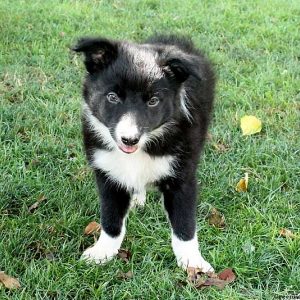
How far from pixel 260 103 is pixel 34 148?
239 centimetres

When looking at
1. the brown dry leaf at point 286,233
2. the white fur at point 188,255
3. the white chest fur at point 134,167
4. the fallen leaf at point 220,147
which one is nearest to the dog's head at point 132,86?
the white chest fur at point 134,167

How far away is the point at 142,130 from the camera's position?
3.11 metres

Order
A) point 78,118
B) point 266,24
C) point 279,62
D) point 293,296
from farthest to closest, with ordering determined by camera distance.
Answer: point 266,24
point 279,62
point 78,118
point 293,296

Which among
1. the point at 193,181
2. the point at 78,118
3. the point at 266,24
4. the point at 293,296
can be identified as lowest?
the point at 266,24

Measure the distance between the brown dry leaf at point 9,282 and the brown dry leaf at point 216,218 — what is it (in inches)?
57.5

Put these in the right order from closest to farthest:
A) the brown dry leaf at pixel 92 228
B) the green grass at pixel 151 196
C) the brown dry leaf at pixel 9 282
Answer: the brown dry leaf at pixel 9 282, the green grass at pixel 151 196, the brown dry leaf at pixel 92 228

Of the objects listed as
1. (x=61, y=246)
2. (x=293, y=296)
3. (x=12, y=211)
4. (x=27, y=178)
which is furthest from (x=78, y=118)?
(x=293, y=296)

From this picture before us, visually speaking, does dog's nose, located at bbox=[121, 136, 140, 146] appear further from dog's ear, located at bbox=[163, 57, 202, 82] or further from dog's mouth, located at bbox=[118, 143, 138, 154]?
dog's ear, located at bbox=[163, 57, 202, 82]

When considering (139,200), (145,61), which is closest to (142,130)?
(145,61)

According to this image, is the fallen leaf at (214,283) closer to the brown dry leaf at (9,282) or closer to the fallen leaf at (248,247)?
the fallen leaf at (248,247)

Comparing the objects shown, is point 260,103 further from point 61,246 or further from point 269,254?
point 61,246

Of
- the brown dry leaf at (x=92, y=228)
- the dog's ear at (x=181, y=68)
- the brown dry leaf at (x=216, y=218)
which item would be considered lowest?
the brown dry leaf at (x=216, y=218)

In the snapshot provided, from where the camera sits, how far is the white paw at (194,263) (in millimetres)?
3557

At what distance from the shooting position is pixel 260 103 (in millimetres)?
5742
